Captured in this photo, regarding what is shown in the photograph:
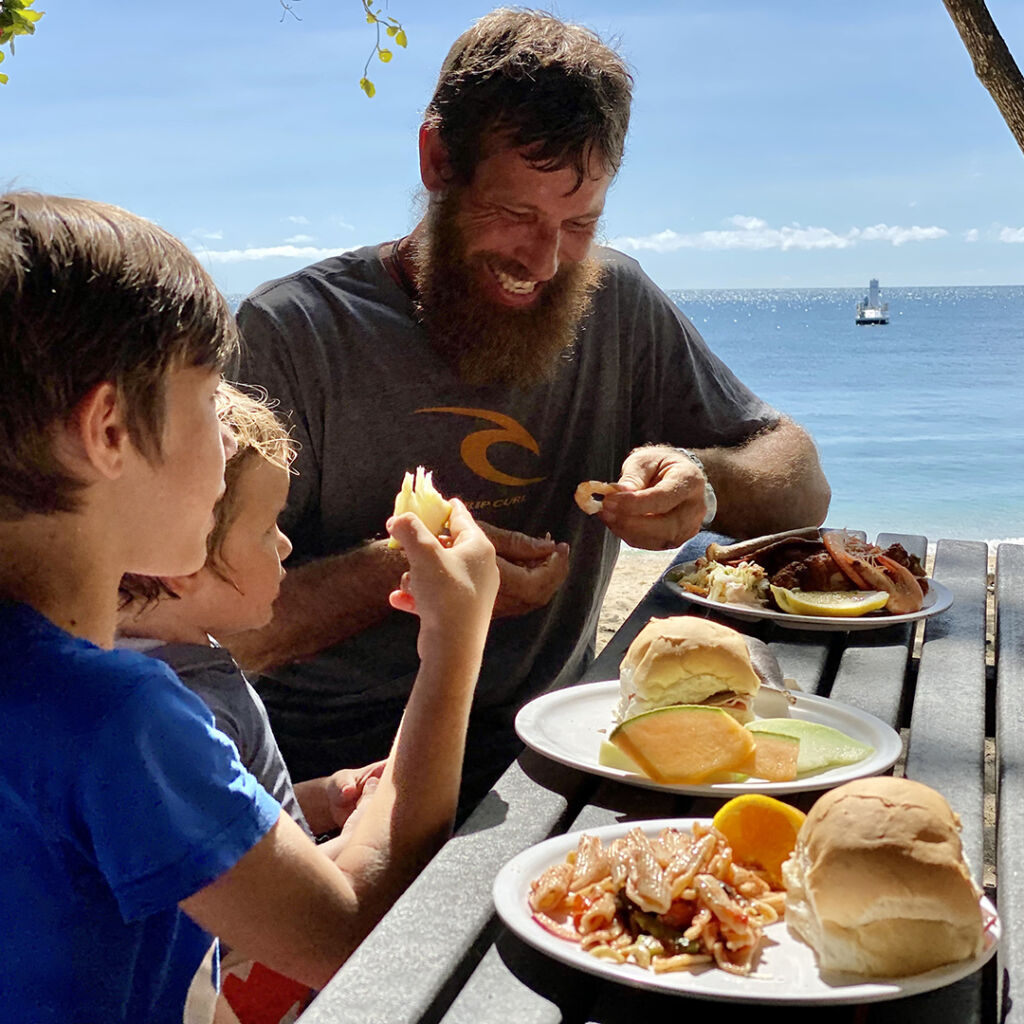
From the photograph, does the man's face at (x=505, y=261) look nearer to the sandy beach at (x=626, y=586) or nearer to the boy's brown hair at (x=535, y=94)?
the boy's brown hair at (x=535, y=94)

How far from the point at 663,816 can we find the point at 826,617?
809mm

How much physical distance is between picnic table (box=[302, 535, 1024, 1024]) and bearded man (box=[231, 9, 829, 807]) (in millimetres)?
378

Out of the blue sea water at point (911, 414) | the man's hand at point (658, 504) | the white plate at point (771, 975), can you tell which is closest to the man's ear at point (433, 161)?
the man's hand at point (658, 504)

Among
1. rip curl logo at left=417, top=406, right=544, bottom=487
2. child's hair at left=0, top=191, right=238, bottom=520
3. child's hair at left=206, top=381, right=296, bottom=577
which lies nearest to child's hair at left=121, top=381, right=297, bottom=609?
child's hair at left=206, top=381, right=296, bottom=577

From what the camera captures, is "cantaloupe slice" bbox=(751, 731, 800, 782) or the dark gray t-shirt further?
the dark gray t-shirt

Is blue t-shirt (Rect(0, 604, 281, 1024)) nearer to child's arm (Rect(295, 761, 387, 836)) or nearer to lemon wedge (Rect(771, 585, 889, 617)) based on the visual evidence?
child's arm (Rect(295, 761, 387, 836))

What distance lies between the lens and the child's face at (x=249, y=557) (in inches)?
61.6

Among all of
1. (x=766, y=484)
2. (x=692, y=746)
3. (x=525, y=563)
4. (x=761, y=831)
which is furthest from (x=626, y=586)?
(x=761, y=831)

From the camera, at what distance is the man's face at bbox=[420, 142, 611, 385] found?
229 centimetres

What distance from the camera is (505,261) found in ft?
7.77

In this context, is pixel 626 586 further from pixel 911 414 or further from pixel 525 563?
pixel 911 414

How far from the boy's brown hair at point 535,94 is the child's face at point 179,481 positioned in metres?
1.26

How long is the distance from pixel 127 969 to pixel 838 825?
0.65m

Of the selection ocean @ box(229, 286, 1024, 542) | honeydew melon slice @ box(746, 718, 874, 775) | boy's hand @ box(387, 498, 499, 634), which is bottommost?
ocean @ box(229, 286, 1024, 542)
